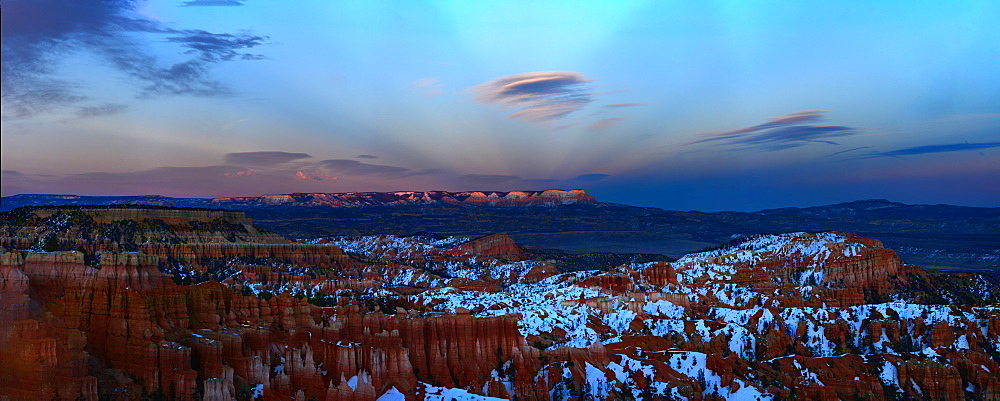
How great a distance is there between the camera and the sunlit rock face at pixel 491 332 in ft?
143

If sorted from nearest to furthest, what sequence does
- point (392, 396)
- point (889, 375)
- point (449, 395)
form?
point (392, 396), point (449, 395), point (889, 375)

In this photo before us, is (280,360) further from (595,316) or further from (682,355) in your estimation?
(595,316)

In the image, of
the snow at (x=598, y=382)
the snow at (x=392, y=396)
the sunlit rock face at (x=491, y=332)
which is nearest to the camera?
the sunlit rock face at (x=491, y=332)

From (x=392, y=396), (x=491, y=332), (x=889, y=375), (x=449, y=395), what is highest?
(x=491, y=332)

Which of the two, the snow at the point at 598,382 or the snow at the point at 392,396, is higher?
the snow at the point at 392,396

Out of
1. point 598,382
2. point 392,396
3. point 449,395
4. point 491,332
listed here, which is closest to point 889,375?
point 598,382

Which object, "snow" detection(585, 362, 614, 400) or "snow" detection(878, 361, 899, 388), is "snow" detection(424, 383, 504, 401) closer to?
"snow" detection(585, 362, 614, 400)

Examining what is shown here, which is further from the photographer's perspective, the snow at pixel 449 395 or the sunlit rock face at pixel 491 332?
the snow at pixel 449 395

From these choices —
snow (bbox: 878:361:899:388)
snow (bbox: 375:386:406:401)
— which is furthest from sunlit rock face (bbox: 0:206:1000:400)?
snow (bbox: 375:386:406:401)

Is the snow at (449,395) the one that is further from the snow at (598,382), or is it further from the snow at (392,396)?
the snow at (598,382)

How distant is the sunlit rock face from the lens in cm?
4359

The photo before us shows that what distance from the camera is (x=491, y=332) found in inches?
2527

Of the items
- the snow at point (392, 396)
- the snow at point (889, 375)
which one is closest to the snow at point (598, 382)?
the snow at point (392, 396)

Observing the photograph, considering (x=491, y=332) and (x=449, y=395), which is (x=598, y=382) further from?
(x=449, y=395)
